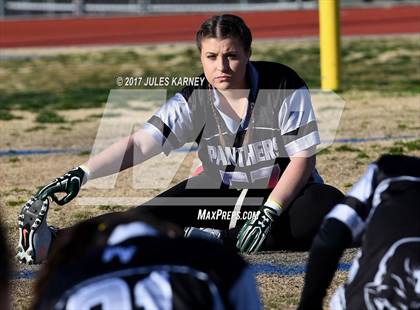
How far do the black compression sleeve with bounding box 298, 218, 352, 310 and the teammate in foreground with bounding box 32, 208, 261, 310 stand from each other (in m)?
0.69

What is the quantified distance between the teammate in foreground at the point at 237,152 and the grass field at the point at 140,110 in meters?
0.20

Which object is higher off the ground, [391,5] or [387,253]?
[387,253]

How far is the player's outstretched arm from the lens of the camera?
4625mm

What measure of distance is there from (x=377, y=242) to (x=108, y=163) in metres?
2.39

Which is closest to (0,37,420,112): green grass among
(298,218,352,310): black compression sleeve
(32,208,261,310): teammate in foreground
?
(298,218,352,310): black compression sleeve

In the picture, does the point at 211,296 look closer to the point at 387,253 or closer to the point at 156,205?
the point at 387,253

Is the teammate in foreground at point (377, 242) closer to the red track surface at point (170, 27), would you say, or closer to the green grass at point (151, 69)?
the green grass at point (151, 69)

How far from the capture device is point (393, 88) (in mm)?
10789

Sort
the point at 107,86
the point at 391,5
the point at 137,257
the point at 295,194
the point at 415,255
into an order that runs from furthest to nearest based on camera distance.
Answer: the point at 391,5 → the point at 107,86 → the point at 295,194 → the point at 415,255 → the point at 137,257

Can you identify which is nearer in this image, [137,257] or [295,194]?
[137,257]

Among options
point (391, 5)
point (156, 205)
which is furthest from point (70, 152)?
point (391, 5)

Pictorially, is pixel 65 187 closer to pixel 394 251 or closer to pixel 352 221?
pixel 352 221

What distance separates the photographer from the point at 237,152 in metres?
4.81

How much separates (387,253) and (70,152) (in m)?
5.39
